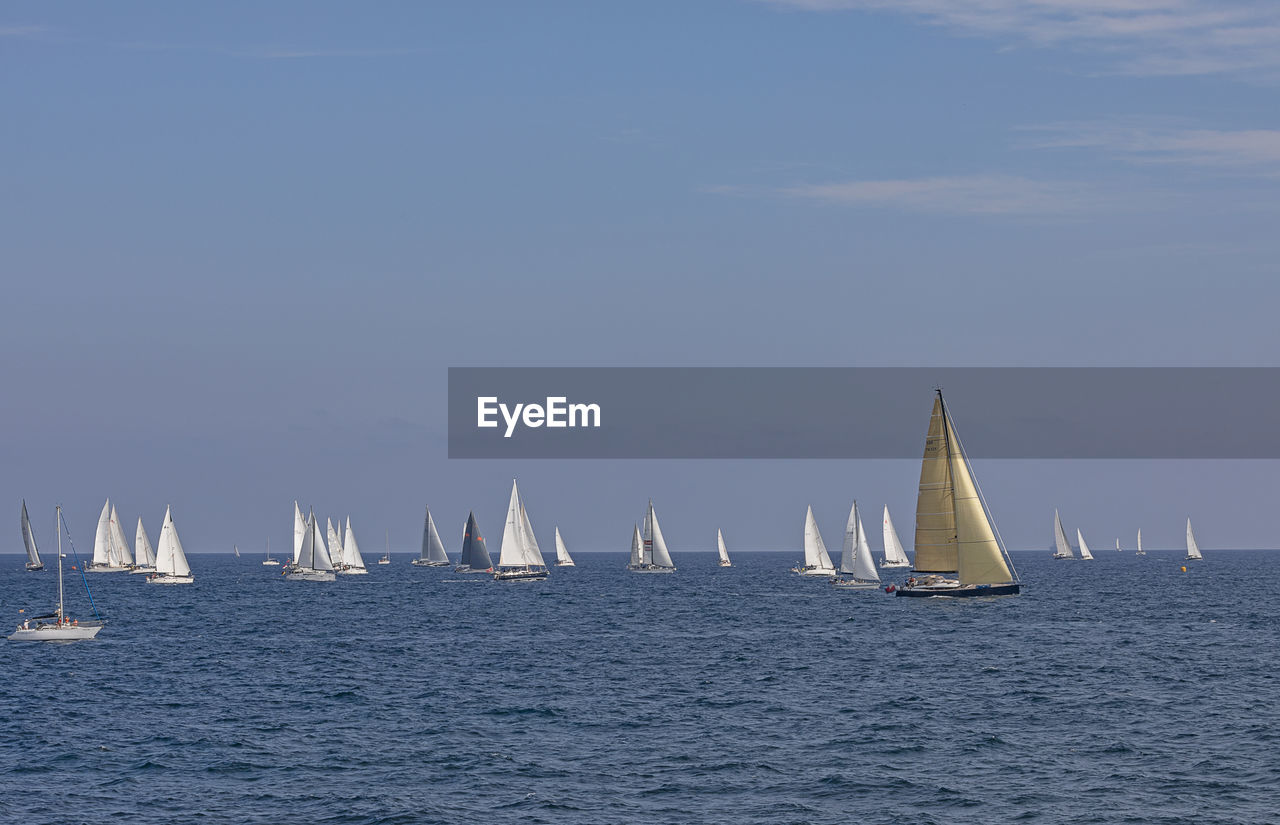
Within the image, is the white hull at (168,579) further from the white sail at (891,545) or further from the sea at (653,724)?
the white sail at (891,545)

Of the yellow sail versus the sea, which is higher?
the yellow sail

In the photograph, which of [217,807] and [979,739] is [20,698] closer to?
[217,807]

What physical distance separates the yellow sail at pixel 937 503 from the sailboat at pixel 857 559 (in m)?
40.4

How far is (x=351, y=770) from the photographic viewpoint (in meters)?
47.9

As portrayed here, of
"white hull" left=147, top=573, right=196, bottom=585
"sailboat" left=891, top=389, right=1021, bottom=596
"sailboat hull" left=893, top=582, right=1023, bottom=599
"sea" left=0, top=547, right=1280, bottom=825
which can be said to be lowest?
"sea" left=0, top=547, right=1280, bottom=825

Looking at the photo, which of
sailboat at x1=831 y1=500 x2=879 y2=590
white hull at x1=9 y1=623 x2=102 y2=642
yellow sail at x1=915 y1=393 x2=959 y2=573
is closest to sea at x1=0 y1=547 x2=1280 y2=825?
white hull at x1=9 y1=623 x2=102 y2=642

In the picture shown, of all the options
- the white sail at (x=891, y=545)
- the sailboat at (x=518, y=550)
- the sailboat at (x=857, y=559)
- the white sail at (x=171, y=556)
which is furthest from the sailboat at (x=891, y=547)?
the white sail at (x=171, y=556)

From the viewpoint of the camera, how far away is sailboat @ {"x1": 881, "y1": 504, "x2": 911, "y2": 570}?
176 m

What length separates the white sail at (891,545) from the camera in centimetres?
17600

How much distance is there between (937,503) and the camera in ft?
353

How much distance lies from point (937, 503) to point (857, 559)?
1875 inches

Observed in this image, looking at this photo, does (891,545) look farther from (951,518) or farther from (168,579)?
(168,579)

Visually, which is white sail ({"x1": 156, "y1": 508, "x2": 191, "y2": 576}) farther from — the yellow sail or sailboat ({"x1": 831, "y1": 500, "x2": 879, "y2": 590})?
the yellow sail

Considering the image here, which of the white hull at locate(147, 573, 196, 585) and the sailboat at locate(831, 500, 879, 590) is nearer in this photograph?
the sailboat at locate(831, 500, 879, 590)
